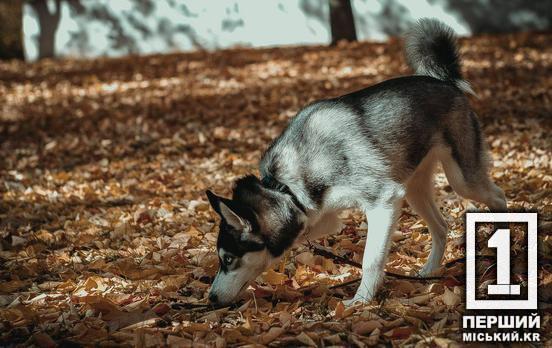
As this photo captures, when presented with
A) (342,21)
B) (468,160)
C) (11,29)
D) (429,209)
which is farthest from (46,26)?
(468,160)

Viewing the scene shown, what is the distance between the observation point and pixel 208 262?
4980 millimetres

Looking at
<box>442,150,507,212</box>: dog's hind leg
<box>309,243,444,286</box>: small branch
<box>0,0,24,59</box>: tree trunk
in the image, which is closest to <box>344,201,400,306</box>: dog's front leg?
<box>309,243,444,286</box>: small branch

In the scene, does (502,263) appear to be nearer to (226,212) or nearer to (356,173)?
(356,173)

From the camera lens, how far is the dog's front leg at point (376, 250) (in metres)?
3.97

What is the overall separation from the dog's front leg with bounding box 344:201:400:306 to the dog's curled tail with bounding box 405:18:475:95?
128cm

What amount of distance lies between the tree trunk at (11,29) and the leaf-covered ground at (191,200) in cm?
243

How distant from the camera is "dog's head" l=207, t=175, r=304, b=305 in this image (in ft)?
12.7

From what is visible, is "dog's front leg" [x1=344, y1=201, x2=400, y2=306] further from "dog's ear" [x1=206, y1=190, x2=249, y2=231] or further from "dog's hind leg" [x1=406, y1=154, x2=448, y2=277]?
"dog's ear" [x1=206, y1=190, x2=249, y2=231]

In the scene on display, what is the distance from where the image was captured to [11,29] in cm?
1778

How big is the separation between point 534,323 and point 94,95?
11210mm

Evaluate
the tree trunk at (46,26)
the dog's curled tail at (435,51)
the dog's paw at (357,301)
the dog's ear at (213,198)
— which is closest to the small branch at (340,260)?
the dog's paw at (357,301)

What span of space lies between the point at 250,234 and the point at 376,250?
29.4 inches

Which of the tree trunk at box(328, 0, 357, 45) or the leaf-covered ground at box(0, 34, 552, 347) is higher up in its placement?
the tree trunk at box(328, 0, 357, 45)

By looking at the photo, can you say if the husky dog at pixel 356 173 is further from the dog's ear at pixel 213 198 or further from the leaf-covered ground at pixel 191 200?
the leaf-covered ground at pixel 191 200
